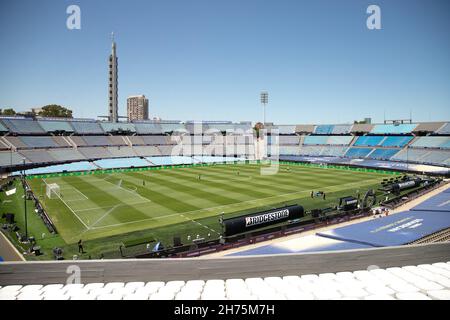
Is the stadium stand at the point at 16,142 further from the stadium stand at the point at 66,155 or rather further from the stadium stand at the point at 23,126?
the stadium stand at the point at 66,155

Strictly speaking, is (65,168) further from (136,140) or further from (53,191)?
(136,140)

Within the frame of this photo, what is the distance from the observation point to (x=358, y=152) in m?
86.1

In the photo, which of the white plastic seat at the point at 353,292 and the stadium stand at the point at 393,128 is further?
the stadium stand at the point at 393,128

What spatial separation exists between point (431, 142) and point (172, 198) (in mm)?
67237

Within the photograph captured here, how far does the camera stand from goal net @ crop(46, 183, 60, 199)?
140 feet

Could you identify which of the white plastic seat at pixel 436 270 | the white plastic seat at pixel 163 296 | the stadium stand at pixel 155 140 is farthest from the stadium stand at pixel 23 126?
the white plastic seat at pixel 436 270

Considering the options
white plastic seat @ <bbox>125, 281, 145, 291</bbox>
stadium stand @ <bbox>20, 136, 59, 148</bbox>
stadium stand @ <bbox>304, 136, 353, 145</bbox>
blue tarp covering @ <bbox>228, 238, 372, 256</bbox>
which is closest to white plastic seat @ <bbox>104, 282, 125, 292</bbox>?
white plastic seat @ <bbox>125, 281, 145, 291</bbox>

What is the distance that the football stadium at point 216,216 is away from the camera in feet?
38.6

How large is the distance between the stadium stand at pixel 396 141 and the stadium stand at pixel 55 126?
85.6 metres

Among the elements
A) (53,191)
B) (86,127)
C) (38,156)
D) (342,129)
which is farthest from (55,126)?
(342,129)

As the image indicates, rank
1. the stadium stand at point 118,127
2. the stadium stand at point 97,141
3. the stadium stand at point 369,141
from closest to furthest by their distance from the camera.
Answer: the stadium stand at point 97,141, the stadium stand at point 369,141, the stadium stand at point 118,127

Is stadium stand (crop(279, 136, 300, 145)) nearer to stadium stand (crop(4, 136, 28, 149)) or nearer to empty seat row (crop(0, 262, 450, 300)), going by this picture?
stadium stand (crop(4, 136, 28, 149))

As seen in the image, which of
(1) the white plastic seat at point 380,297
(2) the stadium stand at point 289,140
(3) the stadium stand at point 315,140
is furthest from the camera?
(2) the stadium stand at point 289,140
